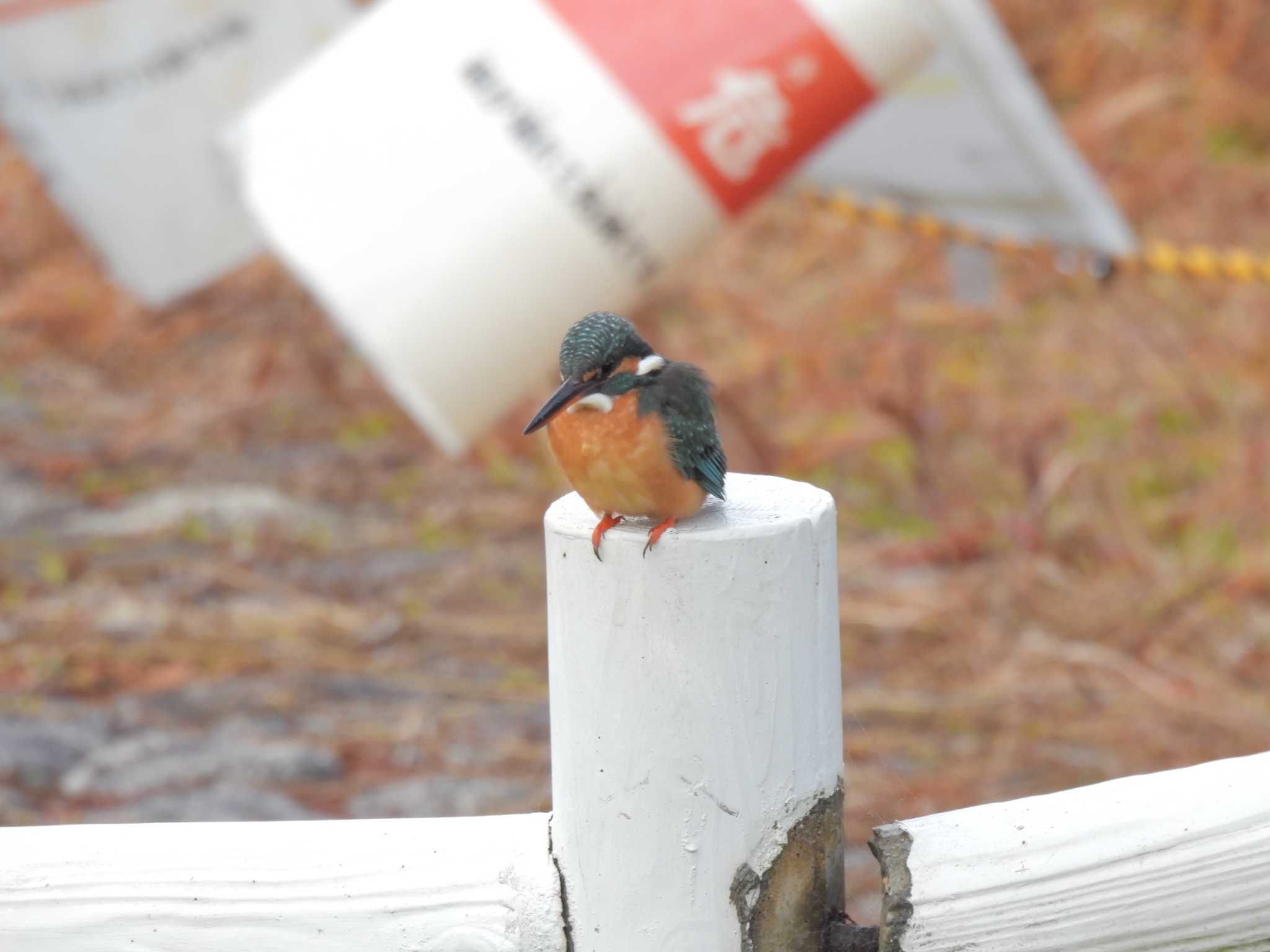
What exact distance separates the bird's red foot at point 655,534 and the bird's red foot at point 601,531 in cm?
3

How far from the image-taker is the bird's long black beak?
1.01m

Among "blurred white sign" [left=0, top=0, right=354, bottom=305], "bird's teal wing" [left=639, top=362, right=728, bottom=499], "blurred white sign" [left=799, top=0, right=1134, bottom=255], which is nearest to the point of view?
"bird's teal wing" [left=639, top=362, right=728, bottom=499]

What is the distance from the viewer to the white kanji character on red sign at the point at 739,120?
2.36m

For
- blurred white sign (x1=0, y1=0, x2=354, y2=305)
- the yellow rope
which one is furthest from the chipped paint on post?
blurred white sign (x1=0, y1=0, x2=354, y2=305)

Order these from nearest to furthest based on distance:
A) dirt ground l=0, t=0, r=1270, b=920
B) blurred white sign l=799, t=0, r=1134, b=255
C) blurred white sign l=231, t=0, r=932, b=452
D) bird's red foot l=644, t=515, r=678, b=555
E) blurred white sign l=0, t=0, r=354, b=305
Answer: bird's red foot l=644, t=515, r=678, b=555, blurred white sign l=231, t=0, r=932, b=452, dirt ground l=0, t=0, r=1270, b=920, blurred white sign l=799, t=0, r=1134, b=255, blurred white sign l=0, t=0, r=354, b=305

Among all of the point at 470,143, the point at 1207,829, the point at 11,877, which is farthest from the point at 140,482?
the point at 1207,829

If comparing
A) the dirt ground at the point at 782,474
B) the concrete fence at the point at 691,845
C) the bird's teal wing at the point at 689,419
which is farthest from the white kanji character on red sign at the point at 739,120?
the concrete fence at the point at 691,845

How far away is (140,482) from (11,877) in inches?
125

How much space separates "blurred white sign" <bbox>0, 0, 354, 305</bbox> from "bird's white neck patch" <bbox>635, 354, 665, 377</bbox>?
273 centimetres

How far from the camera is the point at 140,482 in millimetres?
4051

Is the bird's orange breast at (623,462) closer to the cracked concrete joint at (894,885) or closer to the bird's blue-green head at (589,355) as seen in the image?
the bird's blue-green head at (589,355)

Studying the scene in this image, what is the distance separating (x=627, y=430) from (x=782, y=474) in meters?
2.75

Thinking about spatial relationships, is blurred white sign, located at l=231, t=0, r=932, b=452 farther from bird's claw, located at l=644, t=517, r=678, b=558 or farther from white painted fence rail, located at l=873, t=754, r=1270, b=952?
white painted fence rail, located at l=873, t=754, r=1270, b=952

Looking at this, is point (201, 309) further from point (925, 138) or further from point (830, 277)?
point (925, 138)
